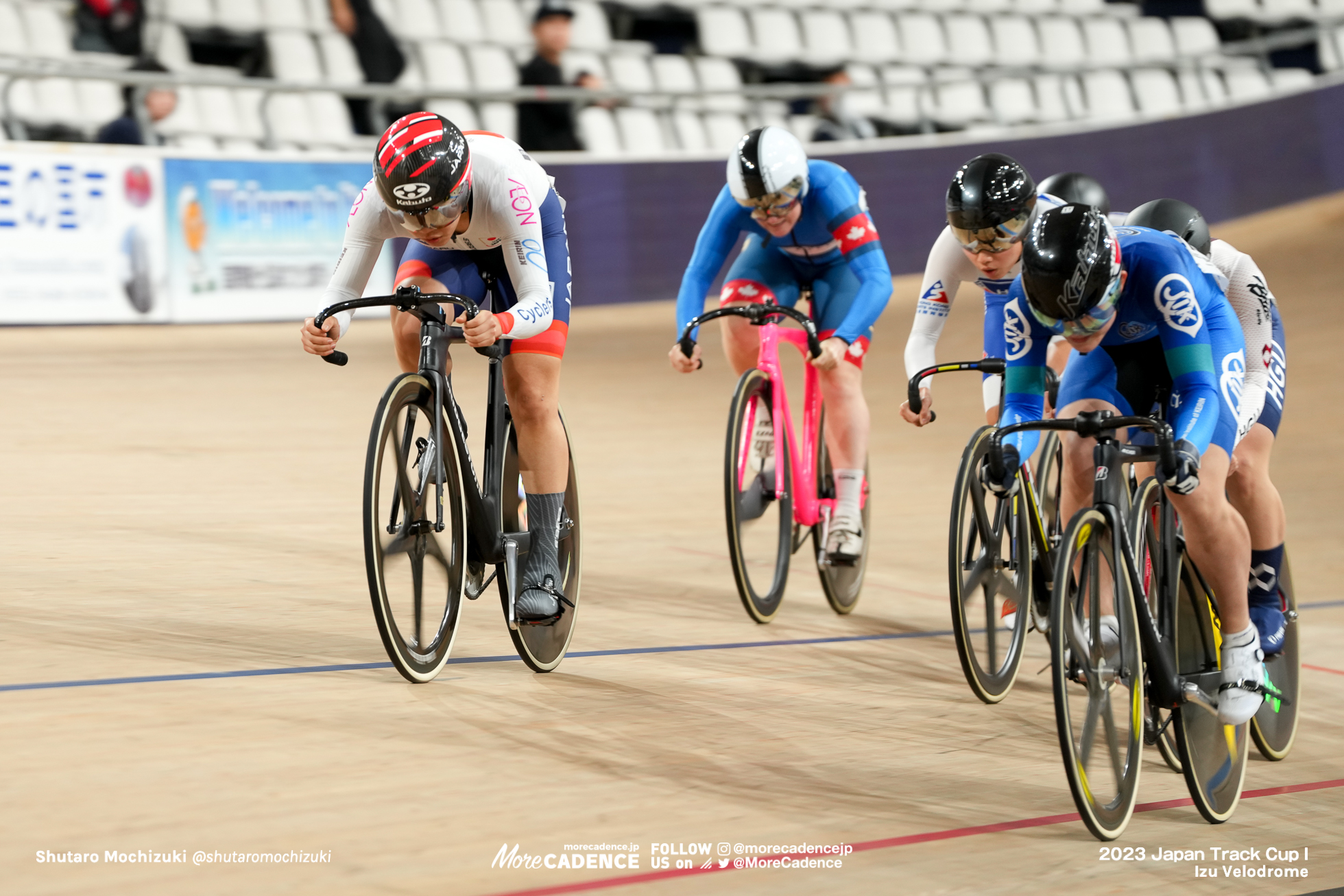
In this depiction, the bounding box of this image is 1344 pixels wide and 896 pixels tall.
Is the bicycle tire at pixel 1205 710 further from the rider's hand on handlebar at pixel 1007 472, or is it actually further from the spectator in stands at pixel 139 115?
the spectator in stands at pixel 139 115

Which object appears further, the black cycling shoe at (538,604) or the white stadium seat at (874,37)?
the white stadium seat at (874,37)

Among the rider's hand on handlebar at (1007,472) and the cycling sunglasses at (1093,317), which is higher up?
the cycling sunglasses at (1093,317)

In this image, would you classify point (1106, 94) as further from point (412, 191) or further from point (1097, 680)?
point (1097, 680)

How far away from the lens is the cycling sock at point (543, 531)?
331 cm

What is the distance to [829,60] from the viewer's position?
13.4m

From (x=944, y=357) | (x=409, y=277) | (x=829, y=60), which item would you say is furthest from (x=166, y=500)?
(x=829, y=60)

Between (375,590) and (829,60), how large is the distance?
11.4 meters

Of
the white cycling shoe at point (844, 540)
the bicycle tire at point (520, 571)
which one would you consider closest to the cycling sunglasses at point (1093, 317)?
the bicycle tire at point (520, 571)

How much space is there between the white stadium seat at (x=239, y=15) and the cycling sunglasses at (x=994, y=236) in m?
8.26

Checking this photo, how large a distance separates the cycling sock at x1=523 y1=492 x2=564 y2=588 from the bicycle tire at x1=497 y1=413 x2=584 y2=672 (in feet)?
0.11

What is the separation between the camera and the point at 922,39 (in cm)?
1434

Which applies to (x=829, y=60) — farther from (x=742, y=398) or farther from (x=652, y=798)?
(x=652, y=798)

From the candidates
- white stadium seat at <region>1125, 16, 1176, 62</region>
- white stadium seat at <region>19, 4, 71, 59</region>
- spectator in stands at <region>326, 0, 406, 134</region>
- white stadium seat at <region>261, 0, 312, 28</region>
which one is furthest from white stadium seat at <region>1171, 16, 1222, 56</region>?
white stadium seat at <region>19, 4, 71, 59</region>

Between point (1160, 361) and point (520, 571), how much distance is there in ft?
4.95
